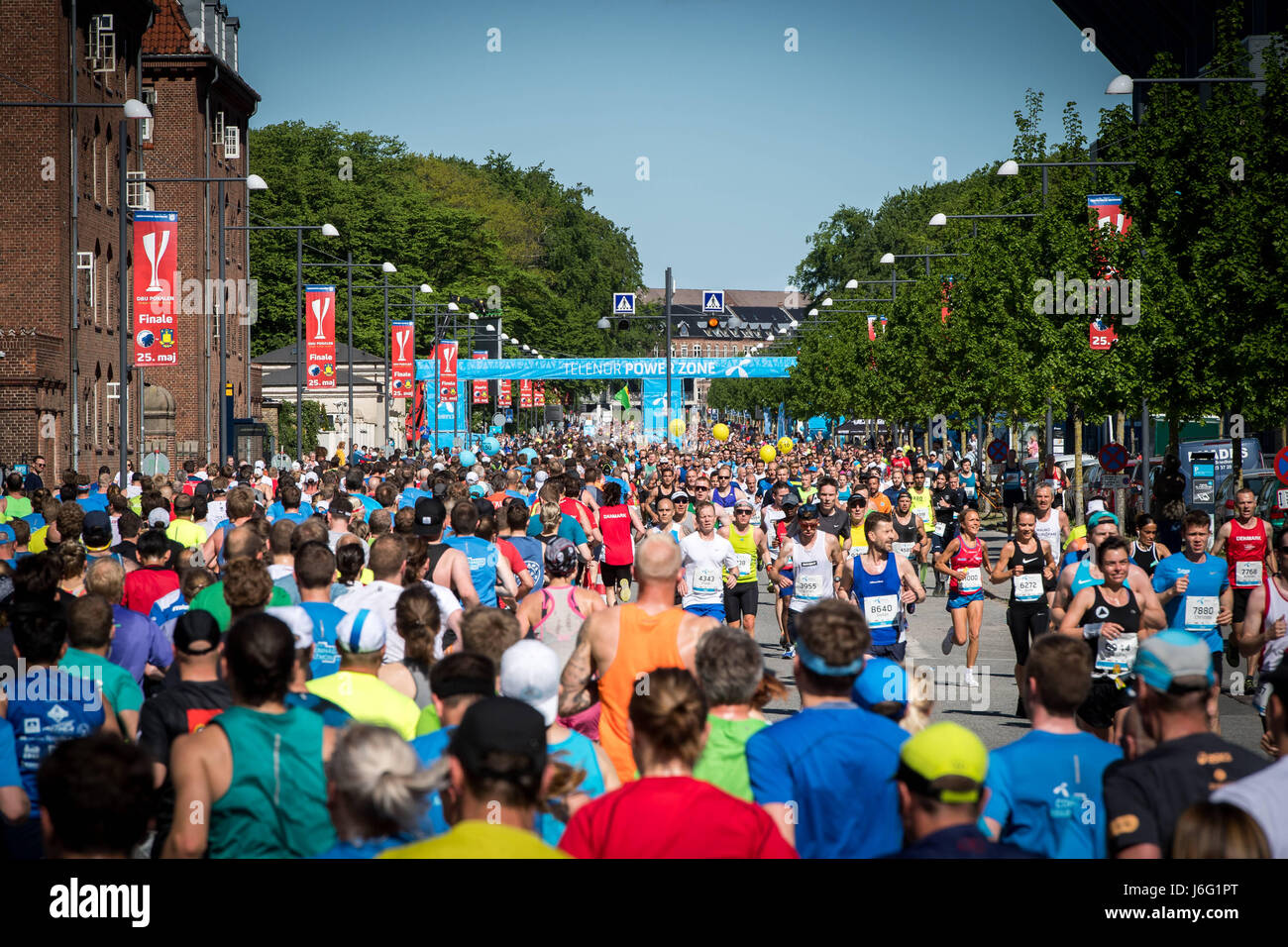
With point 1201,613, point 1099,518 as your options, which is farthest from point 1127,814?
point 1099,518

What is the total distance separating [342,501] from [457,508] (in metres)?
2.39

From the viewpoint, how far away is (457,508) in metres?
10.3

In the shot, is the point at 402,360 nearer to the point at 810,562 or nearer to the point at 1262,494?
the point at 1262,494

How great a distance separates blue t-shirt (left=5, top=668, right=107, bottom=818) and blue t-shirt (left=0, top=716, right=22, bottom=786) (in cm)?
30

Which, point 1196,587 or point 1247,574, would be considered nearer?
point 1196,587

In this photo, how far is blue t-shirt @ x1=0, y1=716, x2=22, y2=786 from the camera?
17.2ft

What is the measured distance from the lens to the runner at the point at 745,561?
14.9 meters

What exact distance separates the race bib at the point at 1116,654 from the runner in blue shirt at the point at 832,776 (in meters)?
4.54

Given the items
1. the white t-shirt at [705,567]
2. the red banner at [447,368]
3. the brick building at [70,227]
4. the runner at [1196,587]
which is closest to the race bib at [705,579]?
the white t-shirt at [705,567]

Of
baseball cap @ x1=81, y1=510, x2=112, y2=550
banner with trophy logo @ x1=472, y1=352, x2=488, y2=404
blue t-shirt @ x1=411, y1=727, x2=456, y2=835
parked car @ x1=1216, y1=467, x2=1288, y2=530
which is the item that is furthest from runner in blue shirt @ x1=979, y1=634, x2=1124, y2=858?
banner with trophy logo @ x1=472, y1=352, x2=488, y2=404

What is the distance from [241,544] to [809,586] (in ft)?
18.1

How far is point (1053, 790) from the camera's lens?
4797mm
